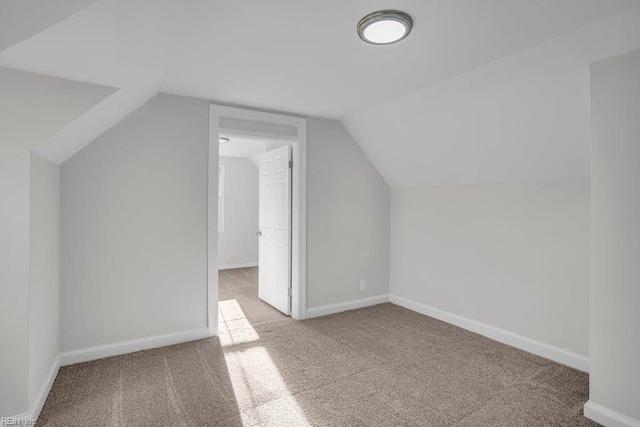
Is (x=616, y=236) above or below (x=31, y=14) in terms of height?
below

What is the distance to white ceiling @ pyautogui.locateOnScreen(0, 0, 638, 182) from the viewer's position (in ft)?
5.31

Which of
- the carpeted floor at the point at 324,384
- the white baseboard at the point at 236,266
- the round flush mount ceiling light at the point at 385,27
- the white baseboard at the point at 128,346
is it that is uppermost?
the round flush mount ceiling light at the point at 385,27

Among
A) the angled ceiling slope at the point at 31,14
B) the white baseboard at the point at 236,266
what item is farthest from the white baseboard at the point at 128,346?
the white baseboard at the point at 236,266

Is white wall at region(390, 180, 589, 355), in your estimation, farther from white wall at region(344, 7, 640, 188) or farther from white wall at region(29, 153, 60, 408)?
white wall at region(29, 153, 60, 408)

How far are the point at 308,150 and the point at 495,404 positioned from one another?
9.28 ft

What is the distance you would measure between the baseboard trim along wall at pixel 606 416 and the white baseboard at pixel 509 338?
2.21ft

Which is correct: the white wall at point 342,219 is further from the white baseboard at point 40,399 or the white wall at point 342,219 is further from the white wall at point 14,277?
the white wall at point 14,277

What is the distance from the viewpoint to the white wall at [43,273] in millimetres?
1933

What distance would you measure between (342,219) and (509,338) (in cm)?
205

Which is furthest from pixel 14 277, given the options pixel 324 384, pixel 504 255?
pixel 504 255

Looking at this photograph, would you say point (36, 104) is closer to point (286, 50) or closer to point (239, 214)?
point (286, 50)

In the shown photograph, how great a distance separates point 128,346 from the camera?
9.41 ft

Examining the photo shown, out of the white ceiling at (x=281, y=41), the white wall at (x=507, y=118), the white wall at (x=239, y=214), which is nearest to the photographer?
the white ceiling at (x=281, y=41)

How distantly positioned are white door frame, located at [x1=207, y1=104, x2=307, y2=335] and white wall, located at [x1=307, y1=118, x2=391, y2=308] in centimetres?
10
